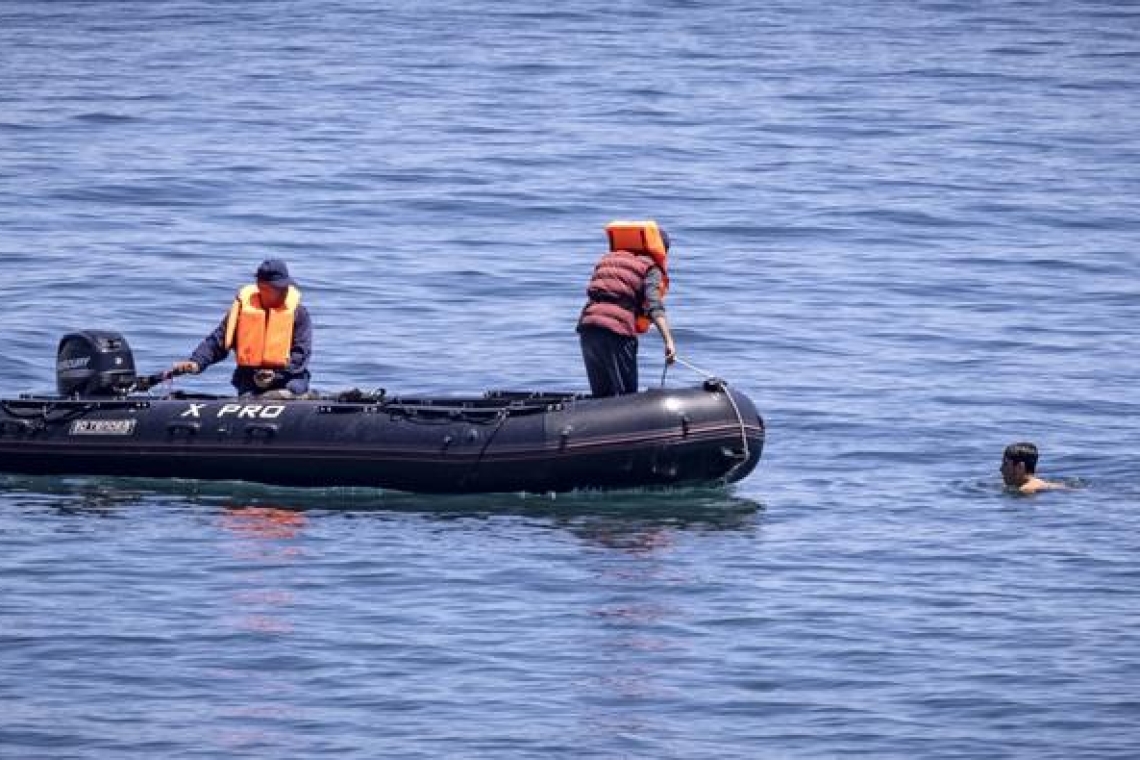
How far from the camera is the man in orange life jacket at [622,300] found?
55.6ft

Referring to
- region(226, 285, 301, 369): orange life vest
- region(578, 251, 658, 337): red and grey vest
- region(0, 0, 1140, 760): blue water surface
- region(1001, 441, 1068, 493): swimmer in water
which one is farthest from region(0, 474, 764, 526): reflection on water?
region(1001, 441, 1068, 493): swimmer in water

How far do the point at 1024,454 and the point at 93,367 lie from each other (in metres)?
6.12

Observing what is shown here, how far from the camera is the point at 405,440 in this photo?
16797 mm

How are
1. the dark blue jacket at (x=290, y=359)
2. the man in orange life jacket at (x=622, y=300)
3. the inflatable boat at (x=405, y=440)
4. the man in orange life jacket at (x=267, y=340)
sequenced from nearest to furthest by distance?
the inflatable boat at (x=405, y=440) → the man in orange life jacket at (x=622, y=300) → the man in orange life jacket at (x=267, y=340) → the dark blue jacket at (x=290, y=359)

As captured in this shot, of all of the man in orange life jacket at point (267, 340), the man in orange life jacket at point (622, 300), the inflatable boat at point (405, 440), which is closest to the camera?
the inflatable boat at point (405, 440)

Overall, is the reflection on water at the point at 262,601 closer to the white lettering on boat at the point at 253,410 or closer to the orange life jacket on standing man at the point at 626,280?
the white lettering on boat at the point at 253,410

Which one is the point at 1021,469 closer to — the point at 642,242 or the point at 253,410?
the point at 642,242

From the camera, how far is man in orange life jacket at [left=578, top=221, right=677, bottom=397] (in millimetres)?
16953

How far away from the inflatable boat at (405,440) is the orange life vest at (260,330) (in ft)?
1.04

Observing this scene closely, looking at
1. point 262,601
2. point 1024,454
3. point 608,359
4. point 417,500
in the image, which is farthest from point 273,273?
point 1024,454

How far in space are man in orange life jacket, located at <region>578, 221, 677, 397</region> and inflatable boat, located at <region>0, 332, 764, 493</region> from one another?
0.34 m

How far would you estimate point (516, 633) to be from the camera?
559 inches

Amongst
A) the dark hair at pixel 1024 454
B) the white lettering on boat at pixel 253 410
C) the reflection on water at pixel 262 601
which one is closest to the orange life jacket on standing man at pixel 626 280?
the white lettering on boat at pixel 253 410

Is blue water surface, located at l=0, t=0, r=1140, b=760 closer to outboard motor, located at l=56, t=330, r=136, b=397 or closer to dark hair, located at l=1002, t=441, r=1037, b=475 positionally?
dark hair, located at l=1002, t=441, r=1037, b=475
